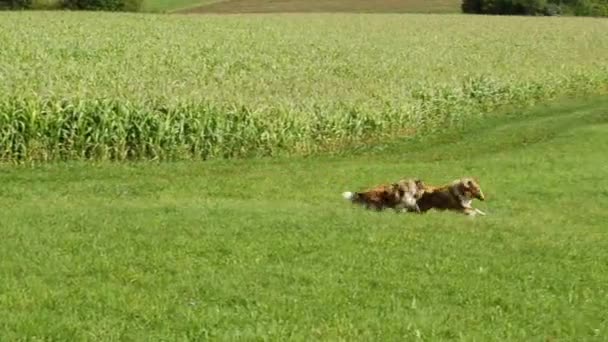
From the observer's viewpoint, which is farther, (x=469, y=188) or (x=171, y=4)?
(x=171, y=4)

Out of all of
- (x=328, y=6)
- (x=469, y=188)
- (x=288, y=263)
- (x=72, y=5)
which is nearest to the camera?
(x=288, y=263)

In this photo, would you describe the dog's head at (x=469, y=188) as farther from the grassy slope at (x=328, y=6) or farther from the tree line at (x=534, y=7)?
the tree line at (x=534, y=7)

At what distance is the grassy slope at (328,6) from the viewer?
73.2m

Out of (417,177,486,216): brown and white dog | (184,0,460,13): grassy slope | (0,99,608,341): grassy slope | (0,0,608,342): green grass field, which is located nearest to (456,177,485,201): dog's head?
(417,177,486,216): brown and white dog

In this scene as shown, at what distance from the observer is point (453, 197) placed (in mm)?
11094

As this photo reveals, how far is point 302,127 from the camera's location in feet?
60.3

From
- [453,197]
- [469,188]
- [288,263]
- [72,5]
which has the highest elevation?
[288,263]

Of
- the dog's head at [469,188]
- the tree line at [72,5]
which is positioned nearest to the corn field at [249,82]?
the dog's head at [469,188]

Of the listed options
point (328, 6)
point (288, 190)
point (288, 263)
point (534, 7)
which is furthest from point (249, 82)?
point (534, 7)

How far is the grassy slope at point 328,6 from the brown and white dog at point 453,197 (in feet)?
196

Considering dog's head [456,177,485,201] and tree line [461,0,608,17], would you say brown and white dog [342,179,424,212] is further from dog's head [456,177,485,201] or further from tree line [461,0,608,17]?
tree line [461,0,608,17]

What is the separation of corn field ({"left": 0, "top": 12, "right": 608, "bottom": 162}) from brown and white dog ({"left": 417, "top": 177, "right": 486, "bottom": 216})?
22.0 feet

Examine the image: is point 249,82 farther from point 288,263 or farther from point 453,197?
point 288,263

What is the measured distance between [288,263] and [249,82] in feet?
50.2
